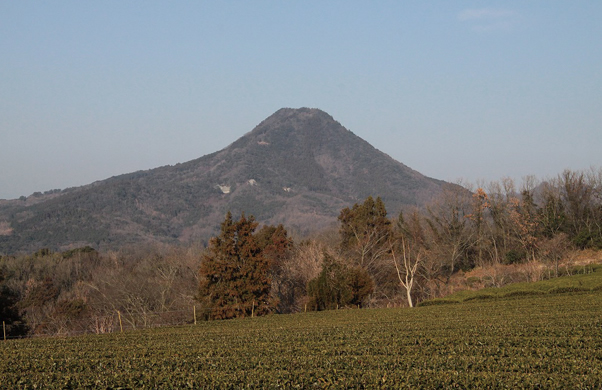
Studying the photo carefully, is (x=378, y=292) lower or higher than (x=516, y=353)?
lower

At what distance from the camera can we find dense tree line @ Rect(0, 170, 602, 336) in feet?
153

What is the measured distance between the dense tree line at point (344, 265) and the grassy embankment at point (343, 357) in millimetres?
17757

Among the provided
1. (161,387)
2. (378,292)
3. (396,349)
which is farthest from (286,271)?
(161,387)

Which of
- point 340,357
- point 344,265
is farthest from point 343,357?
point 344,265

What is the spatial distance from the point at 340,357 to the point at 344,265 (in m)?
34.8

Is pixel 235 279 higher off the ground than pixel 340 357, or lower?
higher

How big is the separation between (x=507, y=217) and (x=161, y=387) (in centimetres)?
7845

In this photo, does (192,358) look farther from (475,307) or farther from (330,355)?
(475,307)

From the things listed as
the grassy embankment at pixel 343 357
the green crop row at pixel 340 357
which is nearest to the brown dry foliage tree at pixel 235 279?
the grassy embankment at pixel 343 357

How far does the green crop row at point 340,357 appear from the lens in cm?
1364

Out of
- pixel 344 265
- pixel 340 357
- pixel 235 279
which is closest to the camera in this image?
pixel 340 357

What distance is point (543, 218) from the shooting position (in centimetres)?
8025

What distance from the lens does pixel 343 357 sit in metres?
17.5

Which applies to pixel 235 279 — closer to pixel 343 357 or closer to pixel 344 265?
pixel 344 265
